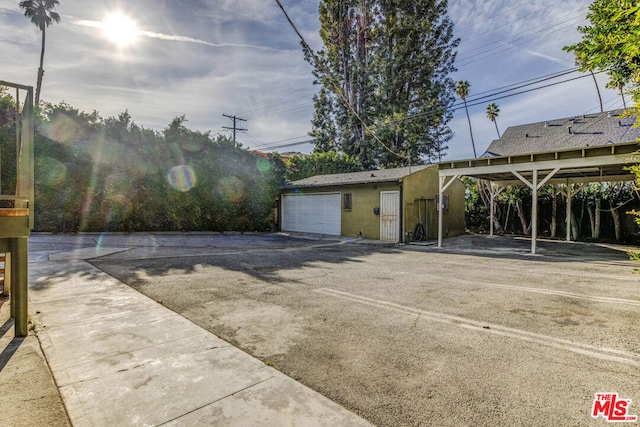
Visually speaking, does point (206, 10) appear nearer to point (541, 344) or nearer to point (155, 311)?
point (155, 311)

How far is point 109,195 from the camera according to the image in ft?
42.3

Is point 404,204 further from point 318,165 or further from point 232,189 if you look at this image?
point 318,165

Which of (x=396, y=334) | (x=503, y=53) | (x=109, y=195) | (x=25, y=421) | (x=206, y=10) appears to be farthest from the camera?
(x=503, y=53)

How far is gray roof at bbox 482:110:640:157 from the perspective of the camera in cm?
1553

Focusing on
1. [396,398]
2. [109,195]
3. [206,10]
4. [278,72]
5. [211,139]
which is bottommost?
[396,398]

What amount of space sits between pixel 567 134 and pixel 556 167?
10201 millimetres

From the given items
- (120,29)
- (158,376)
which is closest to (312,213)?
(120,29)

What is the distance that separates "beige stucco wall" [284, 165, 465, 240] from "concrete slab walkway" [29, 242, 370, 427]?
35.4ft

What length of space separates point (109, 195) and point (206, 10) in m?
8.43

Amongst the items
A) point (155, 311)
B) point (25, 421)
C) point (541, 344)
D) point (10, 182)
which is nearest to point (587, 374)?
point (541, 344)

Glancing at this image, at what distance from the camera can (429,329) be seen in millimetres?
3459

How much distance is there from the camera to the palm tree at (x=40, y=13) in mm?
19125

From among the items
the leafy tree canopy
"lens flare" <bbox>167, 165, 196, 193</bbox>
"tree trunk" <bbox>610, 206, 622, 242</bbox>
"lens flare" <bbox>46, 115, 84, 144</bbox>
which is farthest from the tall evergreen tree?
"lens flare" <bbox>46, 115, 84, 144</bbox>

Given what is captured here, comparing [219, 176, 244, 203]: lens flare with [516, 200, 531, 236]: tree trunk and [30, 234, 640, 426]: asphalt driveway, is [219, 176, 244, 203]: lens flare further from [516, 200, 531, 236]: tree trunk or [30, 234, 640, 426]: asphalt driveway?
[516, 200, 531, 236]: tree trunk
